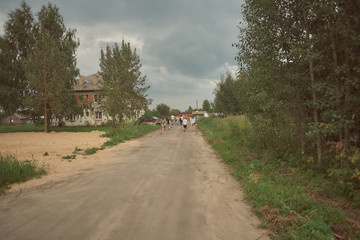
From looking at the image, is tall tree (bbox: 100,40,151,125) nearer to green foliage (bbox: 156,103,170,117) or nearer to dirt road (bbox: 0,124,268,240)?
dirt road (bbox: 0,124,268,240)

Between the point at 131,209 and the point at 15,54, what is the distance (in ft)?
94.2

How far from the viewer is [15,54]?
77.0 feet

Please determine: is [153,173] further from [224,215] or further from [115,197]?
[224,215]

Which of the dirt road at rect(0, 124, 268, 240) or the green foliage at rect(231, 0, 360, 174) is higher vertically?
the green foliage at rect(231, 0, 360, 174)

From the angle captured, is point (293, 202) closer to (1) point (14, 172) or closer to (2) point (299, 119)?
(2) point (299, 119)

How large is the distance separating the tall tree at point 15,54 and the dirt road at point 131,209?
23481 millimetres

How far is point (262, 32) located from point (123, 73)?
24.8m

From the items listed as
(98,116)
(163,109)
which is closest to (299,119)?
(98,116)

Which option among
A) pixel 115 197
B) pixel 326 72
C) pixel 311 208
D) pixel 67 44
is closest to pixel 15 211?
pixel 115 197

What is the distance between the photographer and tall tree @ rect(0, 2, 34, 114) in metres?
22.3

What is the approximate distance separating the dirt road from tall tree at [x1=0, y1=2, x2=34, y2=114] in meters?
23.5

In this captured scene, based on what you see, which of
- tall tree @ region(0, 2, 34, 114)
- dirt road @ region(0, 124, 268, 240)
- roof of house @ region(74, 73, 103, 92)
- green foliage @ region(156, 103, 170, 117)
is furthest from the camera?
green foliage @ region(156, 103, 170, 117)

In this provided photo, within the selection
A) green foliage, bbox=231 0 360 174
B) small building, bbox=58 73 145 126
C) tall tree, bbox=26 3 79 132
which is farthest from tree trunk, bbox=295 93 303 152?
small building, bbox=58 73 145 126

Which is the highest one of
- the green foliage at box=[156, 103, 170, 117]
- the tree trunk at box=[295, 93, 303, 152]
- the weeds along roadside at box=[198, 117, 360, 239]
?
the green foliage at box=[156, 103, 170, 117]
